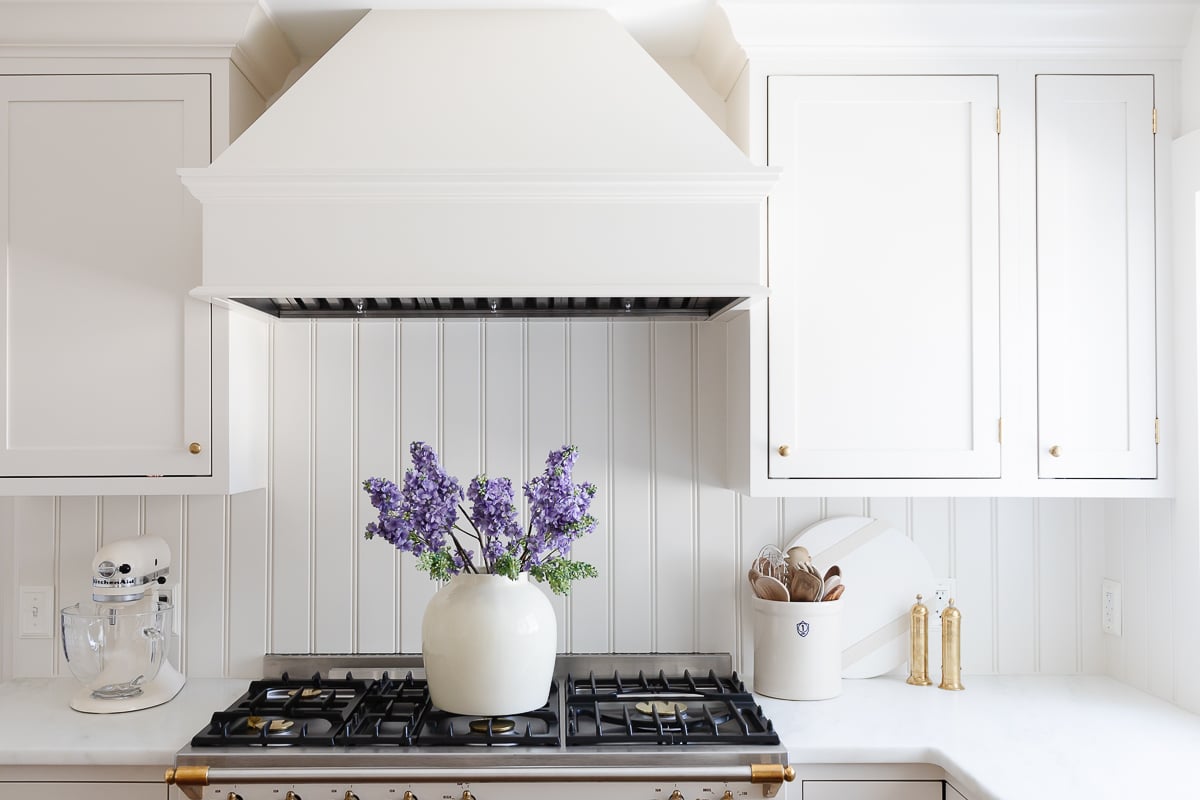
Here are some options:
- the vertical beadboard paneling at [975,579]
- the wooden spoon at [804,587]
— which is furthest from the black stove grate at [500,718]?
the vertical beadboard paneling at [975,579]

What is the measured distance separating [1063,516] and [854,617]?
578 mm

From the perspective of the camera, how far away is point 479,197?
1.74 meters

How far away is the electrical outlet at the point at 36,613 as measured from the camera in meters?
2.19

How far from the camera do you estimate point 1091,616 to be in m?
2.27

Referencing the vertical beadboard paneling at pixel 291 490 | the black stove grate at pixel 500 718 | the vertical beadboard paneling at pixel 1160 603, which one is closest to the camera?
the black stove grate at pixel 500 718

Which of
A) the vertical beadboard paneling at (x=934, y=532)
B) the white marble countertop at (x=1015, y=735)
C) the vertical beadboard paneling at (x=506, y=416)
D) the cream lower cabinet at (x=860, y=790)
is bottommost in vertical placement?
the cream lower cabinet at (x=860, y=790)

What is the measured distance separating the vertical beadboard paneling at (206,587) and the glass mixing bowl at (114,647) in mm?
161

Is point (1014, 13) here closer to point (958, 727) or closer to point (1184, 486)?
point (1184, 486)

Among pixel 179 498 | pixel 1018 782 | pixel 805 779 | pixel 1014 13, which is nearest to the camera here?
pixel 1018 782

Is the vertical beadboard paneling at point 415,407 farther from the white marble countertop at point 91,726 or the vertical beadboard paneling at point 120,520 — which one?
the vertical beadboard paneling at point 120,520

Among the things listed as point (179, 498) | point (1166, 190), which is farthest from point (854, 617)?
point (179, 498)

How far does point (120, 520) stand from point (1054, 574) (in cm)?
226

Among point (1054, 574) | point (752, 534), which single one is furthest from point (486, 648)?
point (1054, 574)

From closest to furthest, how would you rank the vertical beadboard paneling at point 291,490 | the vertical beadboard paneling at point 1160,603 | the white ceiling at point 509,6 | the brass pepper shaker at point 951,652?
the white ceiling at point 509,6, the vertical beadboard paneling at point 1160,603, the brass pepper shaker at point 951,652, the vertical beadboard paneling at point 291,490
